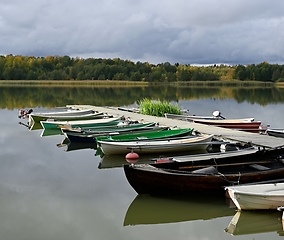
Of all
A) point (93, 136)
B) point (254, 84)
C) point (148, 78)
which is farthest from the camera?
point (148, 78)

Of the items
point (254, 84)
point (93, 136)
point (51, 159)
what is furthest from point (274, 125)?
point (254, 84)

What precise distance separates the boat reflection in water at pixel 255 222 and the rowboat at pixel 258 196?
0.35ft

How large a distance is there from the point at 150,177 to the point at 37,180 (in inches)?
115

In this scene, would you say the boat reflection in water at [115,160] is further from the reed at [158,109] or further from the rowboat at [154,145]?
the reed at [158,109]

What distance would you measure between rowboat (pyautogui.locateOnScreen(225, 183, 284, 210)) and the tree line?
67.5 m

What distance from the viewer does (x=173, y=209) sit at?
6.53 meters

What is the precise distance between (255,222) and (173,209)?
1339 millimetres

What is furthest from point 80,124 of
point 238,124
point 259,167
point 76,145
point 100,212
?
point 259,167

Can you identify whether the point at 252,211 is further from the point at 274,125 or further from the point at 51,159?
the point at 274,125

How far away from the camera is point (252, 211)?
19.9ft

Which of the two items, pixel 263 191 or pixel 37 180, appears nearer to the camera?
pixel 263 191

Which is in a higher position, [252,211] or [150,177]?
[150,177]

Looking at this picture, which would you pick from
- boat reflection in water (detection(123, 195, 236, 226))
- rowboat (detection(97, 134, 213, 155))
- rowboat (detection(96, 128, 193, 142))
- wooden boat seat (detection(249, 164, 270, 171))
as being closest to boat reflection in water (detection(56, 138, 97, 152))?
rowboat (detection(96, 128, 193, 142))

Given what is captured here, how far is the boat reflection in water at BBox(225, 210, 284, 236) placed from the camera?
572cm
